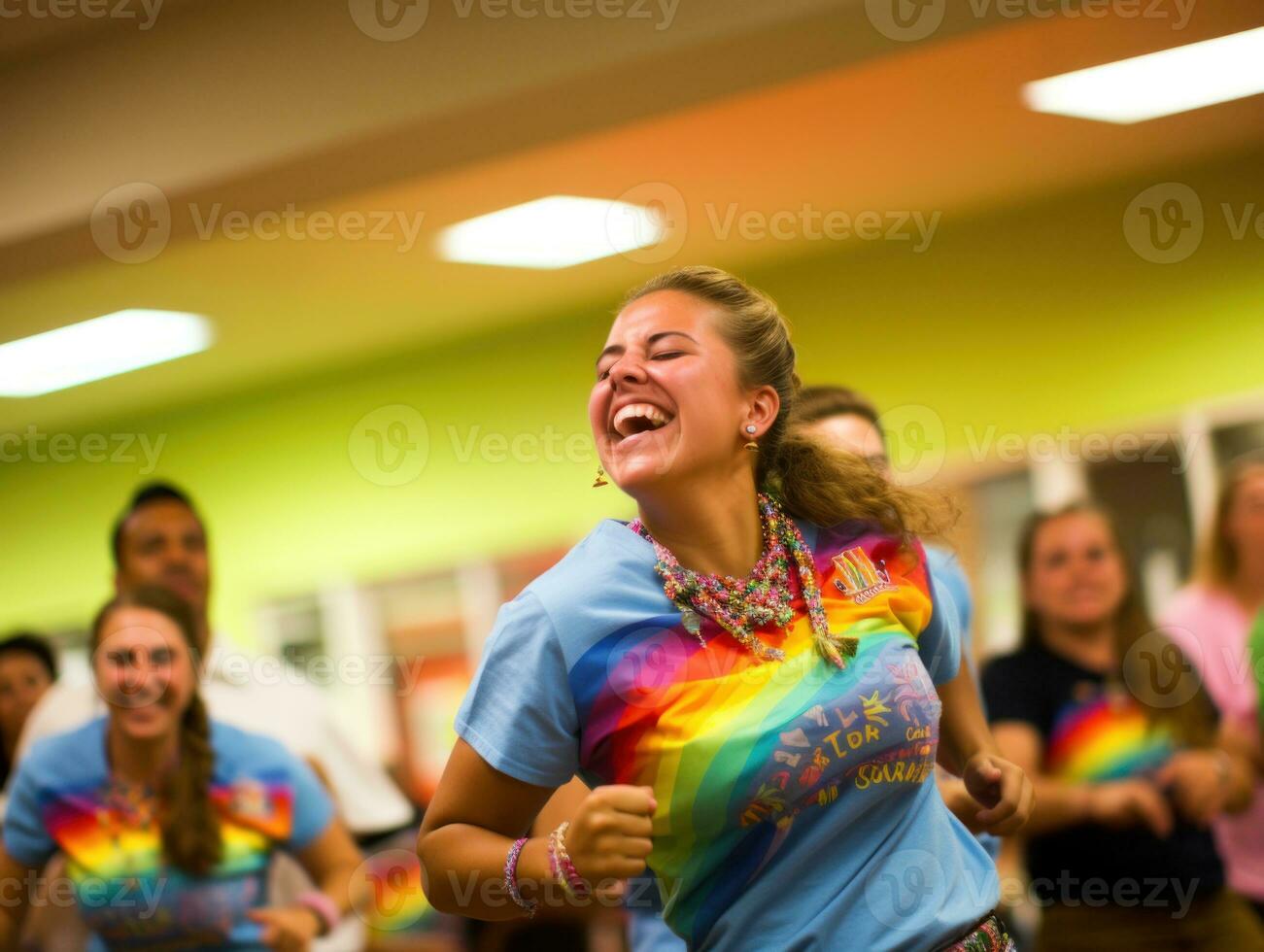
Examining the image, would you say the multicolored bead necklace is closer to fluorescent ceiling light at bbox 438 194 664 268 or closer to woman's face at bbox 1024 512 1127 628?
woman's face at bbox 1024 512 1127 628

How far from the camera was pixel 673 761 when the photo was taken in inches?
69.0

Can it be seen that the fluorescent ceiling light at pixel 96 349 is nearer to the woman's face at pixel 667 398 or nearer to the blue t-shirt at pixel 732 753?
the woman's face at pixel 667 398

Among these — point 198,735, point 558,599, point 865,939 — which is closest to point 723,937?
point 865,939

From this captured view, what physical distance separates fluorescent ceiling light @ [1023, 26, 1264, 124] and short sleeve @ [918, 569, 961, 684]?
2.98 m

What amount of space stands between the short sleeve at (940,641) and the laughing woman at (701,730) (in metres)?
0.11

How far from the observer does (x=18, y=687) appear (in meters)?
5.20

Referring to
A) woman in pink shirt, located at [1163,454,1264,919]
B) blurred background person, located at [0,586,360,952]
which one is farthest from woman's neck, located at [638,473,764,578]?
woman in pink shirt, located at [1163,454,1264,919]

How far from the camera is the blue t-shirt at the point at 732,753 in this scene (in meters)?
1.75

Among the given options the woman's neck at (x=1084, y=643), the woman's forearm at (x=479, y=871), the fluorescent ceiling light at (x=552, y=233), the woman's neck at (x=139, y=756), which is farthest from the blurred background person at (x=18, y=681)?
the woman's forearm at (x=479, y=871)

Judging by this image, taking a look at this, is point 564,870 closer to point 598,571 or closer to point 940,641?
point 598,571

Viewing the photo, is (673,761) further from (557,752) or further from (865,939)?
(865,939)

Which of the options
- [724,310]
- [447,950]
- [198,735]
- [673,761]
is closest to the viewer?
[673,761]

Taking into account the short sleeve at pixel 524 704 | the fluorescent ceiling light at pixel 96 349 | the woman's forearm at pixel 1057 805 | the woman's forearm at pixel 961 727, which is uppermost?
the fluorescent ceiling light at pixel 96 349

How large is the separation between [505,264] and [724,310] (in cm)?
459
